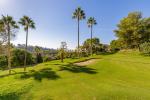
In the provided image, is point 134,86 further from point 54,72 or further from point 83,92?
point 54,72

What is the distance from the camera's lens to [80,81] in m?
27.2

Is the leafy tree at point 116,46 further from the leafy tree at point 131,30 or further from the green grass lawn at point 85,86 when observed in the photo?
the green grass lawn at point 85,86

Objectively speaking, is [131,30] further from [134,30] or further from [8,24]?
[8,24]

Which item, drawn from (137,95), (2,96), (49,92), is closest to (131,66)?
(137,95)

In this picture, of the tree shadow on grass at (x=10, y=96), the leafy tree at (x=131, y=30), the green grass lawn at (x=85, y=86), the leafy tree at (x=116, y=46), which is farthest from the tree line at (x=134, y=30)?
the tree shadow on grass at (x=10, y=96)

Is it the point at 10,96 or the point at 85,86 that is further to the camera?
the point at 85,86

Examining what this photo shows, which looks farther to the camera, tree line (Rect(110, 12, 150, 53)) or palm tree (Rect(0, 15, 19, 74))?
tree line (Rect(110, 12, 150, 53))

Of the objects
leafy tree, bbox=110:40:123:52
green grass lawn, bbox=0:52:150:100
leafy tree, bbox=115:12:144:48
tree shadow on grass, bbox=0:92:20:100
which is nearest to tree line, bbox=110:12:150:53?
leafy tree, bbox=115:12:144:48

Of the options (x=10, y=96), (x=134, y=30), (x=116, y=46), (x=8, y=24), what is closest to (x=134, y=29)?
(x=134, y=30)

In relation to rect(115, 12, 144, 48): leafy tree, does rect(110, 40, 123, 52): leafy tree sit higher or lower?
lower

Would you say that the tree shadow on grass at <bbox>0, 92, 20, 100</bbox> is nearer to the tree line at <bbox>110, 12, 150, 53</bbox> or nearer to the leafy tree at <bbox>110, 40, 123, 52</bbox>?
the tree line at <bbox>110, 12, 150, 53</bbox>

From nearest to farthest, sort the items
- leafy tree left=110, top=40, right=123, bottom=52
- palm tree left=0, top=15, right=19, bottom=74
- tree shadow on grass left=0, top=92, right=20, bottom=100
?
tree shadow on grass left=0, top=92, right=20, bottom=100 < palm tree left=0, top=15, right=19, bottom=74 < leafy tree left=110, top=40, right=123, bottom=52

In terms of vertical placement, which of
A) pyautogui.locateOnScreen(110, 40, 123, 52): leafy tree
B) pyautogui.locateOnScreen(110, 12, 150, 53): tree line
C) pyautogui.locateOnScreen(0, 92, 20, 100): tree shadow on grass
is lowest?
pyautogui.locateOnScreen(0, 92, 20, 100): tree shadow on grass

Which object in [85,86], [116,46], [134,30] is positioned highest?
[134,30]
